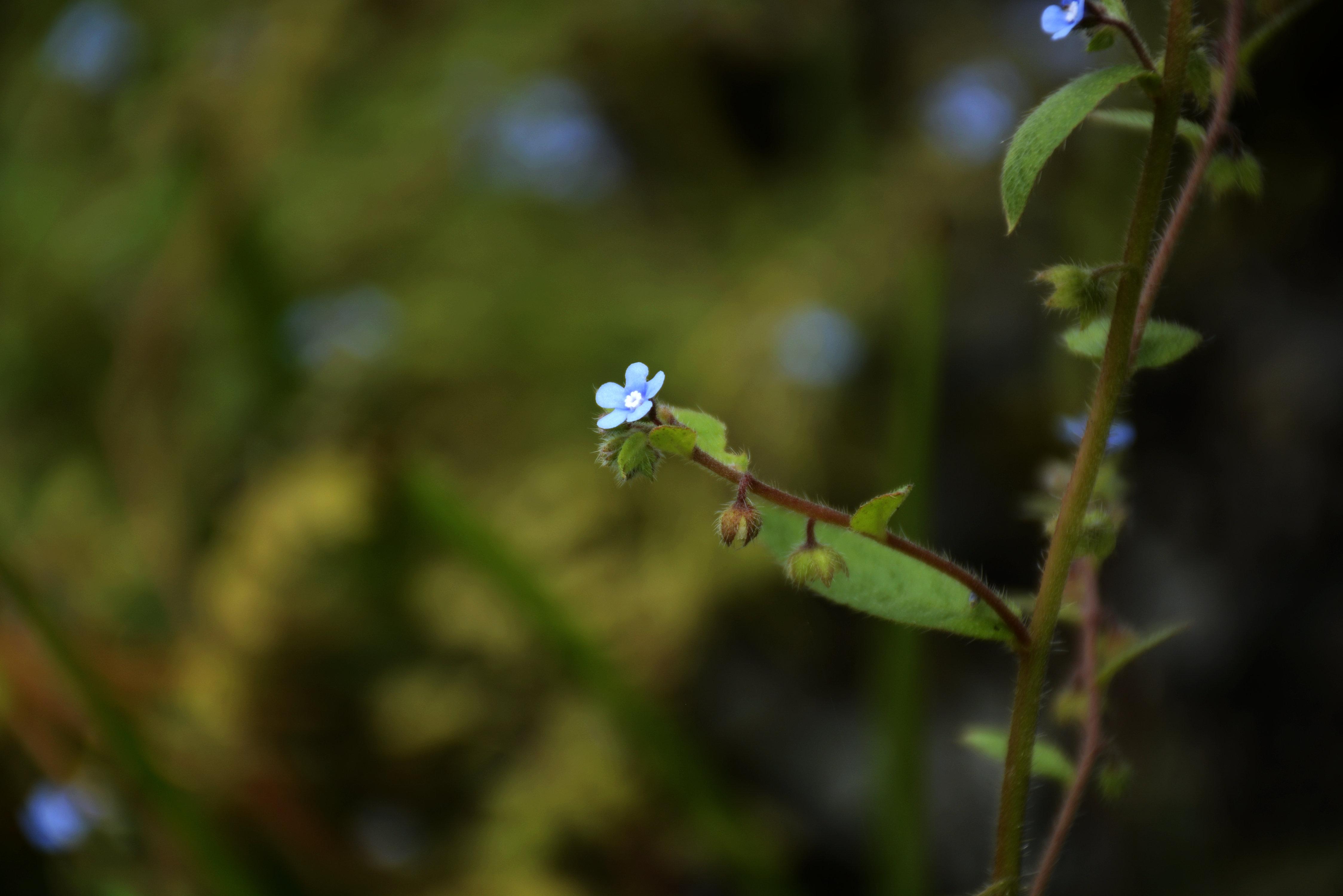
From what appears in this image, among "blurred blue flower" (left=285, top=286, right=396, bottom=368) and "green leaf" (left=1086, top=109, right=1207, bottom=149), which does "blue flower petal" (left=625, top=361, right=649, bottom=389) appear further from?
"blurred blue flower" (left=285, top=286, right=396, bottom=368)

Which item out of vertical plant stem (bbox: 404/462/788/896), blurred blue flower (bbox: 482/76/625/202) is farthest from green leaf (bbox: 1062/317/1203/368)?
blurred blue flower (bbox: 482/76/625/202)

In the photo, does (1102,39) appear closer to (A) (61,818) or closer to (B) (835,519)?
(B) (835,519)

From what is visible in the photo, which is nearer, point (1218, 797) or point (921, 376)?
point (921, 376)

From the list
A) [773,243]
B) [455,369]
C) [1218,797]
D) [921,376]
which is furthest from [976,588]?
[773,243]

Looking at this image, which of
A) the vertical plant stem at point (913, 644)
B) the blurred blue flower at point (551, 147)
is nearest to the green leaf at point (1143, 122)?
the vertical plant stem at point (913, 644)

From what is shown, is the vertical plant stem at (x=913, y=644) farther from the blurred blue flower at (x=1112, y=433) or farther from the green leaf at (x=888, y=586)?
the green leaf at (x=888, y=586)

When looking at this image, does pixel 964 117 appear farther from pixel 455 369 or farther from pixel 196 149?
pixel 196 149

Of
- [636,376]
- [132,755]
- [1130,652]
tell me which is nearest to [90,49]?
[132,755]
